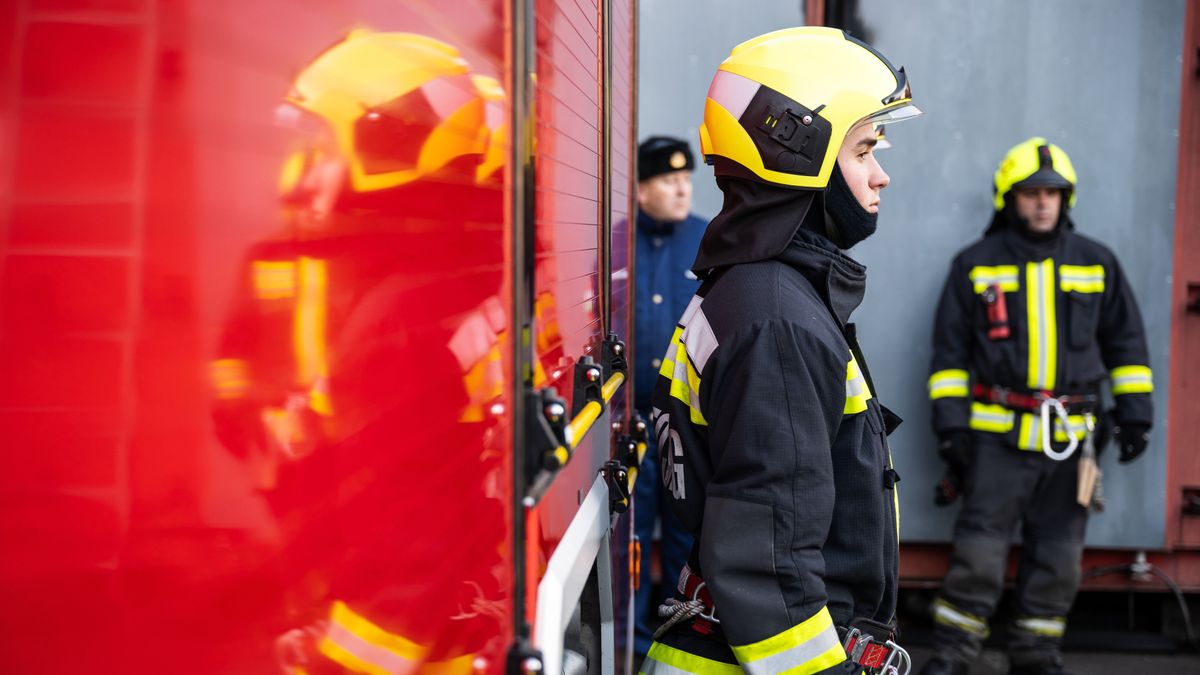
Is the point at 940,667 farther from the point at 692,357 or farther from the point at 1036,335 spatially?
the point at 692,357

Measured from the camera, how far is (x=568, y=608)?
1550 millimetres

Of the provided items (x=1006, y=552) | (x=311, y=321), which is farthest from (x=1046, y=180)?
(x=311, y=321)

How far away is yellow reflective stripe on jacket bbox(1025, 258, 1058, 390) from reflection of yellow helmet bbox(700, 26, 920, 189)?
8.61 feet

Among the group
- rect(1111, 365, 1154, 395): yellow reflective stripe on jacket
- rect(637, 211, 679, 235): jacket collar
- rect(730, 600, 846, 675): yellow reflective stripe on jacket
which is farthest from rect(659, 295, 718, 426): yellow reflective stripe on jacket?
rect(1111, 365, 1154, 395): yellow reflective stripe on jacket

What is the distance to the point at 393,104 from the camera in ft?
3.80

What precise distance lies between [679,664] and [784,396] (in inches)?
21.4

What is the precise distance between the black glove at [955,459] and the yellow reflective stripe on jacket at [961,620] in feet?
1.42

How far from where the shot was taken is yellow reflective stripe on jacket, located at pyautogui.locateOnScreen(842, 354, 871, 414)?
6.29 feet

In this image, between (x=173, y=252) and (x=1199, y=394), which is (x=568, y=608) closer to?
(x=173, y=252)

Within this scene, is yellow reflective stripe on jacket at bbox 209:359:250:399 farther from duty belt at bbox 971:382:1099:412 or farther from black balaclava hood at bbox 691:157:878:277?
duty belt at bbox 971:382:1099:412

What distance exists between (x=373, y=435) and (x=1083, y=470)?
13.0 feet

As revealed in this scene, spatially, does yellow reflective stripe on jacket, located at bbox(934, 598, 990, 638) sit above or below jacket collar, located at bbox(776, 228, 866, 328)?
below

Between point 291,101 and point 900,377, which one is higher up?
point 291,101

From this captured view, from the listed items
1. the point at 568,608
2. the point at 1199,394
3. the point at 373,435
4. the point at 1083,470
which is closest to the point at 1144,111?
the point at 1199,394
